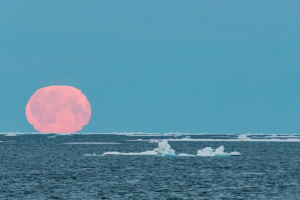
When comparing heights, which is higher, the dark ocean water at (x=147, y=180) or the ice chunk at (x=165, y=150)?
the ice chunk at (x=165, y=150)

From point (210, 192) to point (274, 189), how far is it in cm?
491

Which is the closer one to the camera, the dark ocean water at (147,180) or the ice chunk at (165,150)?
the dark ocean water at (147,180)

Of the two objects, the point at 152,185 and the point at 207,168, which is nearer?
the point at 152,185

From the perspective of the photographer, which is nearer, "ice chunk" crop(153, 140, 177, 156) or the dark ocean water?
the dark ocean water

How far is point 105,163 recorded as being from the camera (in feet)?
176

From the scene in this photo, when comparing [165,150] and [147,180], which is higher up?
[165,150]

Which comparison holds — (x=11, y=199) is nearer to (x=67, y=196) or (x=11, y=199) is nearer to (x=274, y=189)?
(x=67, y=196)

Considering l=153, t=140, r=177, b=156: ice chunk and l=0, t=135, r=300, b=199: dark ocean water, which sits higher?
l=153, t=140, r=177, b=156: ice chunk

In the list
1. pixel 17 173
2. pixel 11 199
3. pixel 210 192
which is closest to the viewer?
pixel 11 199

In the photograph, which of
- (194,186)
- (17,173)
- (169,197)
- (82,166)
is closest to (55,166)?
(82,166)

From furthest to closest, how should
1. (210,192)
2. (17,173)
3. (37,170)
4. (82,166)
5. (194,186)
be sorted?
(82,166)
(37,170)
(17,173)
(194,186)
(210,192)

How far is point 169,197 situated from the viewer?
30266 mm

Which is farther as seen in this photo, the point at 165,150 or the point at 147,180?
the point at 165,150

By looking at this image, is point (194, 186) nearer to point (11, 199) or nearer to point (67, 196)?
point (67, 196)
